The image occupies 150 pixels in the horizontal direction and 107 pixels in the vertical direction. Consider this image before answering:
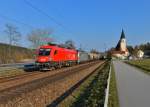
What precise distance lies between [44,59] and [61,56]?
24.2 feet

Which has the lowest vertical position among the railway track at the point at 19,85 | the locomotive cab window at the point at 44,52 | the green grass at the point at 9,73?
the railway track at the point at 19,85

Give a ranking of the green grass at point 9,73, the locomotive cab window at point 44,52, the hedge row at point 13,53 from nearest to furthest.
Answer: the green grass at point 9,73, the locomotive cab window at point 44,52, the hedge row at point 13,53

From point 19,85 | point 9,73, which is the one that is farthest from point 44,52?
point 19,85

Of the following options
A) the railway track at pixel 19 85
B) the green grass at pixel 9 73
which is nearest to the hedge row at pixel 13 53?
the green grass at pixel 9 73

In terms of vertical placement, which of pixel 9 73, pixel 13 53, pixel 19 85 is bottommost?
pixel 19 85

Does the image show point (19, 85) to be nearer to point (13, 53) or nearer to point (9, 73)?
point (9, 73)

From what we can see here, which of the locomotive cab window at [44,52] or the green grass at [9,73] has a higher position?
the locomotive cab window at [44,52]

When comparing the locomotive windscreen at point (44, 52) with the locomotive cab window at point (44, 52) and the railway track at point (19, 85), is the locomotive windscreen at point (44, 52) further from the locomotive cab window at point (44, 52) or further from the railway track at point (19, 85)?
Answer: the railway track at point (19, 85)

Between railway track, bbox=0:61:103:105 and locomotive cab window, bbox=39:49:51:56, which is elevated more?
locomotive cab window, bbox=39:49:51:56

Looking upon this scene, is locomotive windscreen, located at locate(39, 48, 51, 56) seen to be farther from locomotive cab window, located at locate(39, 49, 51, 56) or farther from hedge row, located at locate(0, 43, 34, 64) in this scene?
hedge row, located at locate(0, 43, 34, 64)

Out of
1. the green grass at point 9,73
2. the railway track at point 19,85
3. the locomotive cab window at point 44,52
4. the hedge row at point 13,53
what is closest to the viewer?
the railway track at point 19,85

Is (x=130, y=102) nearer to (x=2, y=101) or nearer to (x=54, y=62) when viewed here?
(x=2, y=101)

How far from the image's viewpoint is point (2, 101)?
13.8 metres

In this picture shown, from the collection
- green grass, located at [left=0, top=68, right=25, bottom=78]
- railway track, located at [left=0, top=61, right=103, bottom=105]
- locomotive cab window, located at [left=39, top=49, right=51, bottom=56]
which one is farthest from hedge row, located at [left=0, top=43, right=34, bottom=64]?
railway track, located at [left=0, top=61, right=103, bottom=105]
